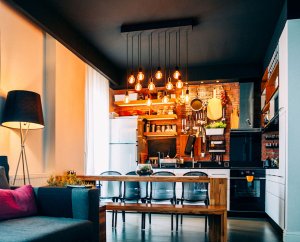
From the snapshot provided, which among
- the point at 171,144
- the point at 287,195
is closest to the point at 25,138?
the point at 287,195

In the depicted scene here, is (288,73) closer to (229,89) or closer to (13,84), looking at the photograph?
(13,84)

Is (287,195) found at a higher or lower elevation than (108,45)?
lower

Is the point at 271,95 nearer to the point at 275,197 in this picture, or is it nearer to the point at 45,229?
the point at 275,197

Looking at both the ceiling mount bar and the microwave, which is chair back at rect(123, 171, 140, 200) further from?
the microwave

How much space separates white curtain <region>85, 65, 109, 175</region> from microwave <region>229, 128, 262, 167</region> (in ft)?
9.21

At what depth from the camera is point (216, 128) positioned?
8125mm

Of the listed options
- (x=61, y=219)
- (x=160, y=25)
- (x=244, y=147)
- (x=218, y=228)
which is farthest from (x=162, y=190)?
(x=244, y=147)

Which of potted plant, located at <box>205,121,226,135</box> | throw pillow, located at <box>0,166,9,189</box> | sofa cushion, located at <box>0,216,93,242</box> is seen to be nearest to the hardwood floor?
sofa cushion, located at <box>0,216,93,242</box>

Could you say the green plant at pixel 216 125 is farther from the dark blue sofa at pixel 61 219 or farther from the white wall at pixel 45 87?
the dark blue sofa at pixel 61 219

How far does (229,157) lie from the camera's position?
791 centimetres

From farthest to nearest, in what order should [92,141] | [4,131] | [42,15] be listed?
[92,141] < [42,15] < [4,131]

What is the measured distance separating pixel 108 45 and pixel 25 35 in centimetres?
194

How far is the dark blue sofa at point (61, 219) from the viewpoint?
2537 mm

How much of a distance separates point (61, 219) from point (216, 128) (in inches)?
224
